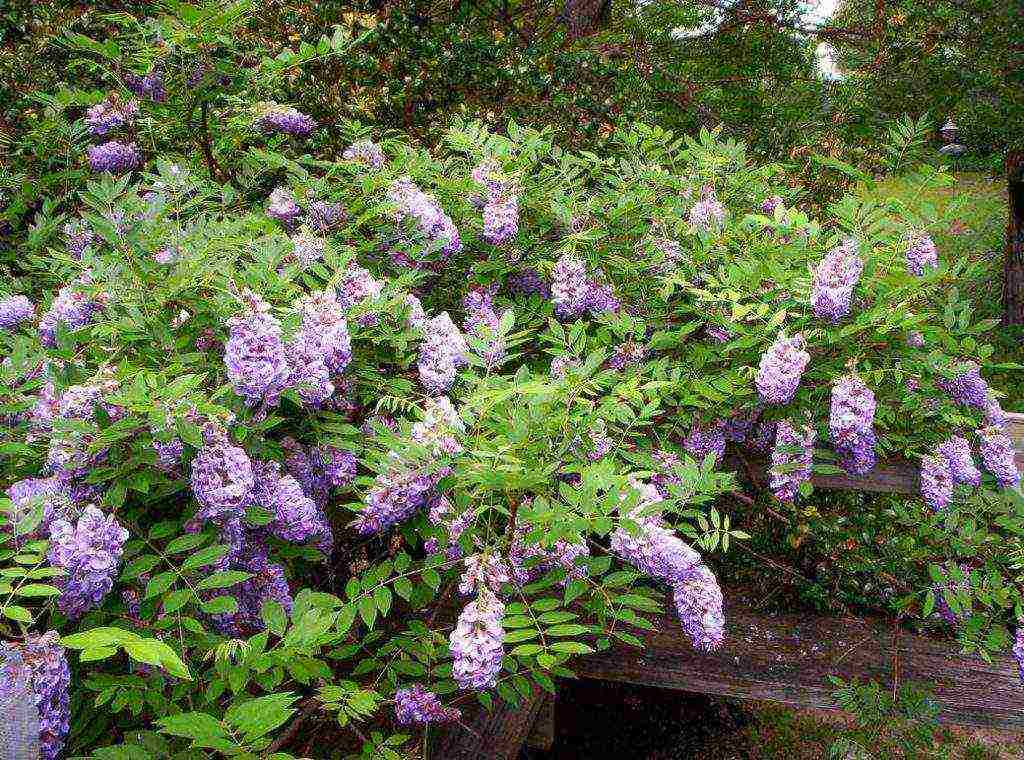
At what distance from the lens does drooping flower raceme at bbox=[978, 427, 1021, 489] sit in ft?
9.11

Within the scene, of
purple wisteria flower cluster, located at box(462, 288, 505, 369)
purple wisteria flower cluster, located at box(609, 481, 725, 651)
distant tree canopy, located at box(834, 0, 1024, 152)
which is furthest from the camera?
distant tree canopy, located at box(834, 0, 1024, 152)

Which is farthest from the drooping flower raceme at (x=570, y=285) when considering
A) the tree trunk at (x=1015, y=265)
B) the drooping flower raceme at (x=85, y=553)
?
the tree trunk at (x=1015, y=265)

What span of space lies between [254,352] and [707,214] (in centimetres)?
183

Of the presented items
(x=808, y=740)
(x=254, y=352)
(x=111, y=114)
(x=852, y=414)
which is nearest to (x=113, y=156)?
(x=111, y=114)

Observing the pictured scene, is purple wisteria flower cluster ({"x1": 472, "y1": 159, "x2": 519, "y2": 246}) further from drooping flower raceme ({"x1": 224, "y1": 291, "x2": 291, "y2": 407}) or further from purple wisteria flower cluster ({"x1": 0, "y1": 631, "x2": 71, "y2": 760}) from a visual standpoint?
purple wisteria flower cluster ({"x1": 0, "y1": 631, "x2": 71, "y2": 760})

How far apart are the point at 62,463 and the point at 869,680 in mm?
2737

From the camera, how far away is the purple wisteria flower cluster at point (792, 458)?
2.62 m

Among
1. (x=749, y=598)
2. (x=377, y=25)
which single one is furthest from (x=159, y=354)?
(x=377, y=25)

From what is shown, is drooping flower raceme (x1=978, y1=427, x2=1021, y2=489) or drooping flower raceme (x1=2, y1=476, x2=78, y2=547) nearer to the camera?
drooping flower raceme (x1=2, y1=476, x2=78, y2=547)

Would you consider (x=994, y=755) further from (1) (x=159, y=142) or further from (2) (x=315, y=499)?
(1) (x=159, y=142)

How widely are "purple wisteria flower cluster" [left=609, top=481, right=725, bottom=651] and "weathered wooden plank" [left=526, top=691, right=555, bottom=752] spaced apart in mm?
1077

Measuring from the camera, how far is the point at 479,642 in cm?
184

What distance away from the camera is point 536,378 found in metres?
2.10

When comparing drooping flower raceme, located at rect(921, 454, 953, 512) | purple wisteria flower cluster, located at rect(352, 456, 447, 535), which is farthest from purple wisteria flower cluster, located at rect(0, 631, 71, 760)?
drooping flower raceme, located at rect(921, 454, 953, 512)
